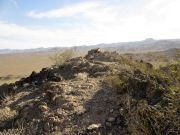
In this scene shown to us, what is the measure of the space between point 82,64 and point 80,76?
121 centimetres

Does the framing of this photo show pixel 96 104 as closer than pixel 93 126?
No

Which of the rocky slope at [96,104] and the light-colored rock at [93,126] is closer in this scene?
the rocky slope at [96,104]

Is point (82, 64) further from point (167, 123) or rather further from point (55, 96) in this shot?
point (167, 123)

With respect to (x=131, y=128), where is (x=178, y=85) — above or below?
above

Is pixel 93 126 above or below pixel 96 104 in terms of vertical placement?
below

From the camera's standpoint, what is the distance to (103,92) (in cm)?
1065

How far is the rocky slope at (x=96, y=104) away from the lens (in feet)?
27.0

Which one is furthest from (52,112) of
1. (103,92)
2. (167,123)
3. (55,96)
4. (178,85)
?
(178,85)

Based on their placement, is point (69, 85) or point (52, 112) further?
point (69, 85)

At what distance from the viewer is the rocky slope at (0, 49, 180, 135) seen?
822 centimetres

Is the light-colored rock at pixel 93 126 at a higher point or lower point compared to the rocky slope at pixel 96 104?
lower

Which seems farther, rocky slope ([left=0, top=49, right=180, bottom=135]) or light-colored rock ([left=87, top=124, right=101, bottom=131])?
light-colored rock ([left=87, top=124, right=101, bottom=131])

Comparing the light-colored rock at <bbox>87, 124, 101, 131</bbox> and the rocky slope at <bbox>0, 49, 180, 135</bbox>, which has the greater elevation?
the rocky slope at <bbox>0, 49, 180, 135</bbox>

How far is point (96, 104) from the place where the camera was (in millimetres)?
10102
